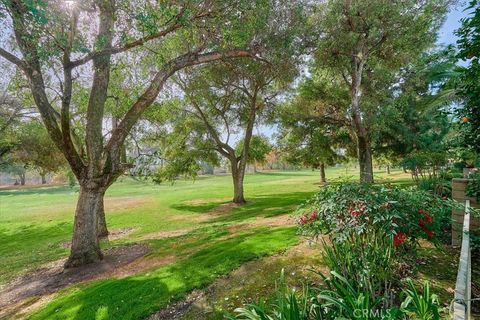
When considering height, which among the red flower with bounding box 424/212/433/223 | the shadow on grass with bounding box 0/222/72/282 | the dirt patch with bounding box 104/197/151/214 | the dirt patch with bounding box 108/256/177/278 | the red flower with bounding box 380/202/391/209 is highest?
the red flower with bounding box 380/202/391/209

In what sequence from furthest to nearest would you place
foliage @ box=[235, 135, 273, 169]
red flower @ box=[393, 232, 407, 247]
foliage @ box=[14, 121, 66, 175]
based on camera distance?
foliage @ box=[235, 135, 273, 169], foliage @ box=[14, 121, 66, 175], red flower @ box=[393, 232, 407, 247]

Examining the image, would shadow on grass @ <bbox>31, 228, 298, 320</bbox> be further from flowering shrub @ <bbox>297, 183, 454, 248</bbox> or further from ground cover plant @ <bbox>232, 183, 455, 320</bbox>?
flowering shrub @ <bbox>297, 183, 454, 248</bbox>

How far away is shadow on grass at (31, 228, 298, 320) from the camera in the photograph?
15.3 ft

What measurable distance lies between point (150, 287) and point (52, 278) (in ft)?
14.3

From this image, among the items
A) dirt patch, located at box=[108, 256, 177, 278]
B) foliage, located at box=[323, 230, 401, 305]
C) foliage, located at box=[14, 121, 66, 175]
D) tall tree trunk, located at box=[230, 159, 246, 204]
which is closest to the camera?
foliage, located at box=[323, 230, 401, 305]

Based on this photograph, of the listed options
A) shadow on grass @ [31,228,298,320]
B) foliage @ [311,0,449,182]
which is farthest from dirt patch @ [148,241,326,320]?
foliage @ [311,0,449,182]

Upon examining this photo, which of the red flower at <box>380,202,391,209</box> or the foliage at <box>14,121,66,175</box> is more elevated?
the foliage at <box>14,121,66,175</box>

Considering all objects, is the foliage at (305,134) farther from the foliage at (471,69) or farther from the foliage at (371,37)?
the foliage at (471,69)

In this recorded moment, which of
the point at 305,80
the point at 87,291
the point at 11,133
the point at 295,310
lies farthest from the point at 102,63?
the point at 305,80

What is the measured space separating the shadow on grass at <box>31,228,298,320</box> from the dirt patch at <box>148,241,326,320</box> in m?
0.24

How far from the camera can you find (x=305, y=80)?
18.8 meters

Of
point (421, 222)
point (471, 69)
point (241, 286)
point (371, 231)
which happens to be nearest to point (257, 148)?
point (241, 286)

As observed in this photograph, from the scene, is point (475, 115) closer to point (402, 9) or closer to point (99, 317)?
point (99, 317)

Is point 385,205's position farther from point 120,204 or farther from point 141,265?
point 120,204
